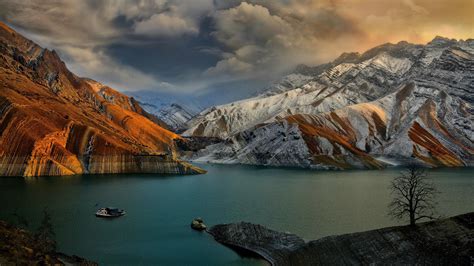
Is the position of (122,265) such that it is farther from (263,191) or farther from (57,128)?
(57,128)

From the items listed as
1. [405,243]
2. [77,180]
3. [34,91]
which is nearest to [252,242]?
[405,243]

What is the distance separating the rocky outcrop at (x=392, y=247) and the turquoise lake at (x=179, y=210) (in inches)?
197

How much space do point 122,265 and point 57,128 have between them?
134894 mm

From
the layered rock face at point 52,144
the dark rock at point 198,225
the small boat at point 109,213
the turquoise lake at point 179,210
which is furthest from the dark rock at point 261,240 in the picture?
the layered rock face at point 52,144

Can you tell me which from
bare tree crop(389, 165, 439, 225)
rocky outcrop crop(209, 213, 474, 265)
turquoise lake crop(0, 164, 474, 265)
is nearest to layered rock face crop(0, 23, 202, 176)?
turquoise lake crop(0, 164, 474, 265)

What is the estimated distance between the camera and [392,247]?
143ft

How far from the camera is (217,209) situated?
92.1 meters

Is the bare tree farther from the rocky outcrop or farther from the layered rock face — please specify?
the layered rock face

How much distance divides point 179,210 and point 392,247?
56945mm

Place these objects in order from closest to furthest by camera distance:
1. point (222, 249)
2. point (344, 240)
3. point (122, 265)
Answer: point (344, 240), point (122, 265), point (222, 249)

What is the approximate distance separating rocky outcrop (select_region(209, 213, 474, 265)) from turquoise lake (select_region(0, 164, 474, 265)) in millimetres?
5011

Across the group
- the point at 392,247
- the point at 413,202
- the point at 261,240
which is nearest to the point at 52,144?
the point at 261,240

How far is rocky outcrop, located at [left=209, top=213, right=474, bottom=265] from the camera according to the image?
1554 inches

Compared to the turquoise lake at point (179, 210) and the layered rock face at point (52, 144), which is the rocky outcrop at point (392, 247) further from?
the layered rock face at point (52, 144)
